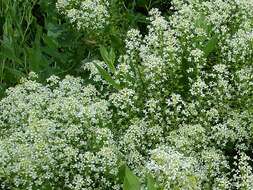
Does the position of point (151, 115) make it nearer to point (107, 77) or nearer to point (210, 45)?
point (107, 77)

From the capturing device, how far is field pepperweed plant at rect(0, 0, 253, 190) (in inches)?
104

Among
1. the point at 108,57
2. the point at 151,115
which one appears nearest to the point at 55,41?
the point at 108,57

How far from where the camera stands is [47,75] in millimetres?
3729

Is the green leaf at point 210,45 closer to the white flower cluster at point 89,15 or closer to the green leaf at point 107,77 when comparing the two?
the green leaf at point 107,77

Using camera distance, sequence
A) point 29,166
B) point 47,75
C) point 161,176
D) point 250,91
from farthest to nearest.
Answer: point 47,75 → point 250,91 → point 29,166 → point 161,176

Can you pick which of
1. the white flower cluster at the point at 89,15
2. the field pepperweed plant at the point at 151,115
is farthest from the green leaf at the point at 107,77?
the white flower cluster at the point at 89,15

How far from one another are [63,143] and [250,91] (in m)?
0.84

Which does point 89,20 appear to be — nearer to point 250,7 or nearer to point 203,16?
point 203,16

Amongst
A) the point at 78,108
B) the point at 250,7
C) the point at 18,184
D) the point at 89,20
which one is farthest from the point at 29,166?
the point at 250,7

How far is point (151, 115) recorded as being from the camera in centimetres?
286

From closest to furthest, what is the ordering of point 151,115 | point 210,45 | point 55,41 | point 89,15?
point 151,115 → point 210,45 → point 89,15 → point 55,41

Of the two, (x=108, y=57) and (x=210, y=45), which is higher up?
(x=210, y=45)

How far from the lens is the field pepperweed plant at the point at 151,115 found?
265 centimetres

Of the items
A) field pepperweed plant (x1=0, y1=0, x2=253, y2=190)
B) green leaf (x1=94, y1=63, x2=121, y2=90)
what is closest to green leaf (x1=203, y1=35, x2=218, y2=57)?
field pepperweed plant (x1=0, y1=0, x2=253, y2=190)
